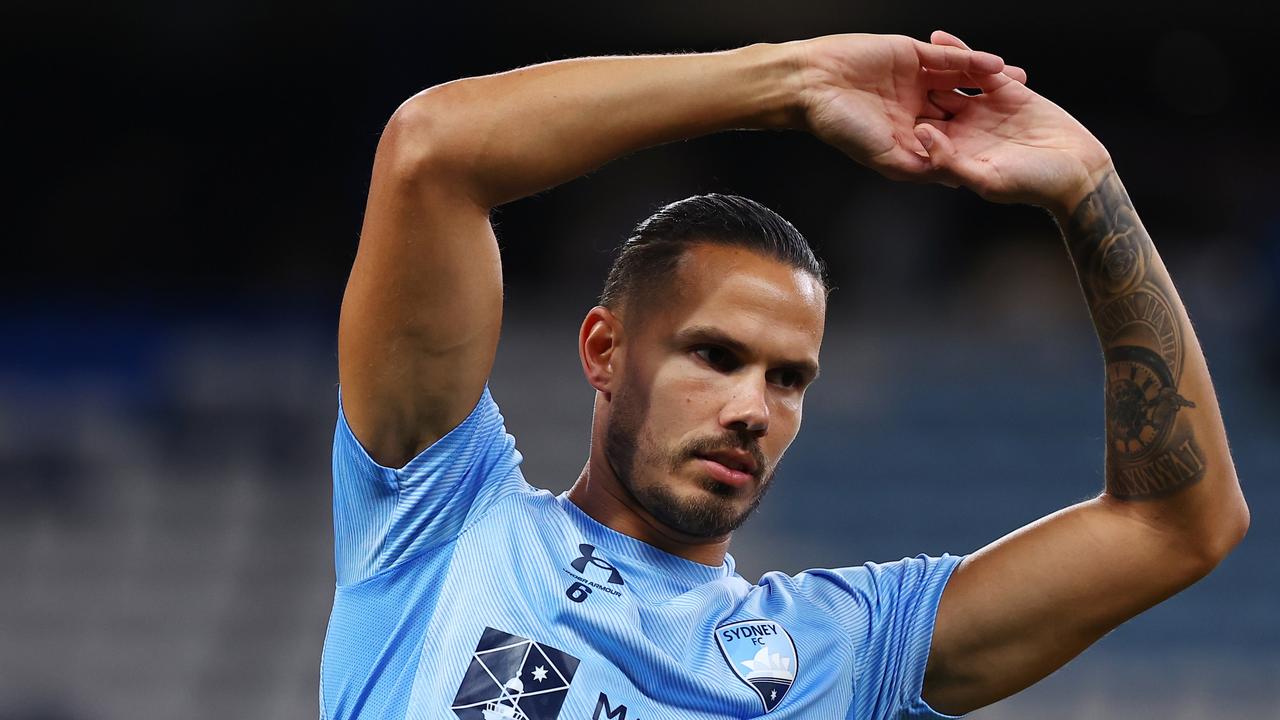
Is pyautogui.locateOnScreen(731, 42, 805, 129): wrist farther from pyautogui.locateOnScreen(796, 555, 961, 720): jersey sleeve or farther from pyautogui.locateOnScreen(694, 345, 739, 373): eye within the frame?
pyautogui.locateOnScreen(796, 555, 961, 720): jersey sleeve

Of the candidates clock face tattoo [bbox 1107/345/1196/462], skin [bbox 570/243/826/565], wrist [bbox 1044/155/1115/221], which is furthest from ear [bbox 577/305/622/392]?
clock face tattoo [bbox 1107/345/1196/462]

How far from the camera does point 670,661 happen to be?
8.20ft

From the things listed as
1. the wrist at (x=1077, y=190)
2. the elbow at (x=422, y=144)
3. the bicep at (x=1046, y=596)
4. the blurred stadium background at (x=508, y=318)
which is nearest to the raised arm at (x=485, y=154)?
the elbow at (x=422, y=144)

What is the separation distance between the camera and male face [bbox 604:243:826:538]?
2.58 meters

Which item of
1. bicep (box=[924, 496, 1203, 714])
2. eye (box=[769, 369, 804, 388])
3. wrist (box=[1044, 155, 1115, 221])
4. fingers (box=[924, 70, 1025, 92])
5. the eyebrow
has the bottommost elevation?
bicep (box=[924, 496, 1203, 714])

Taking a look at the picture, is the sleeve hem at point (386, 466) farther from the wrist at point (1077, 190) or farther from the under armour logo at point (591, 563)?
the wrist at point (1077, 190)

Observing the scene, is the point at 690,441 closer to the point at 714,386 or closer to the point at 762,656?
the point at 714,386

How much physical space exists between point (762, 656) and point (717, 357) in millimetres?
587

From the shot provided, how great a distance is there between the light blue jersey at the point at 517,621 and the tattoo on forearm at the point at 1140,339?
714 millimetres

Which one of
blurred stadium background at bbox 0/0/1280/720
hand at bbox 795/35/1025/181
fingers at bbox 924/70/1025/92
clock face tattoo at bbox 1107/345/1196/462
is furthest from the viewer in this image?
blurred stadium background at bbox 0/0/1280/720

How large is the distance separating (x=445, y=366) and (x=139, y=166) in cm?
784

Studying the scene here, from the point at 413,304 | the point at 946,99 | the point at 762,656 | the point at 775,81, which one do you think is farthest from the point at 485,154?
the point at 762,656

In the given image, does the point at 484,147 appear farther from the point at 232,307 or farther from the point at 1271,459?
the point at 1271,459

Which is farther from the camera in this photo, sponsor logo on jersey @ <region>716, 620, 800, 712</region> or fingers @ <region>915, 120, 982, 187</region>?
sponsor logo on jersey @ <region>716, 620, 800, 712</region>
